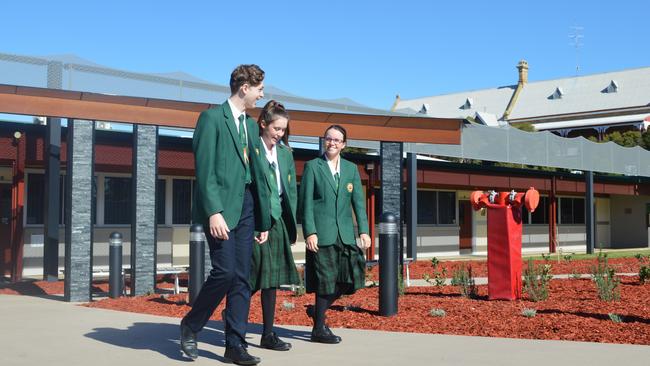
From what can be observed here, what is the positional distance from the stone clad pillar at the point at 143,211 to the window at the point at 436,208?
1523 cm

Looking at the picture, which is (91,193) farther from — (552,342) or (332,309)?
(552,342)

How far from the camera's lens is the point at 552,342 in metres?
6.07

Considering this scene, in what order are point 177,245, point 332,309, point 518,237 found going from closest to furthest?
point 332,309
point 518,237
point 177,245

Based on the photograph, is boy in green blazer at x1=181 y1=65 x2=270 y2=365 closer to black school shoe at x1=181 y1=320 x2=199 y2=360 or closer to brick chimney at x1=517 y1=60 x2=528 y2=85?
black school shoe at x1=181 y1=320 x2=199 y2=360

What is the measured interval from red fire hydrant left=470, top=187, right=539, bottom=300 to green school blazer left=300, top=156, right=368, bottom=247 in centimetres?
334

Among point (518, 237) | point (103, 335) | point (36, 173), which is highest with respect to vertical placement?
point (36, 173)

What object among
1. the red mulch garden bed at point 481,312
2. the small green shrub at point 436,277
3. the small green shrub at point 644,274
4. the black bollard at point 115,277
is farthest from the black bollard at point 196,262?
the small green shrub at point 644,274

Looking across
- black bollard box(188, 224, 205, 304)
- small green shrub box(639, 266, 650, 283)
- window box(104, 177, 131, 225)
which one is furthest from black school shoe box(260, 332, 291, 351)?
window box(104, 177, 131, 225)

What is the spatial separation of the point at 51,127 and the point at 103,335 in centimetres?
868

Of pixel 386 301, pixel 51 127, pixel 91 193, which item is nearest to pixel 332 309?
pixel 386 301

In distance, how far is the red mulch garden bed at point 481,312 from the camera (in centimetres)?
672

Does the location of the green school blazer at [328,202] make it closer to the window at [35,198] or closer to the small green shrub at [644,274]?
the small green shrub at [644,274]

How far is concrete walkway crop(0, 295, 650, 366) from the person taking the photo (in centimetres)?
523

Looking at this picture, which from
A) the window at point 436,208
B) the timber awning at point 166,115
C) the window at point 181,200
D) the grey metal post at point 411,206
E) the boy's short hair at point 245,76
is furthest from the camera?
the window at point 436,208
